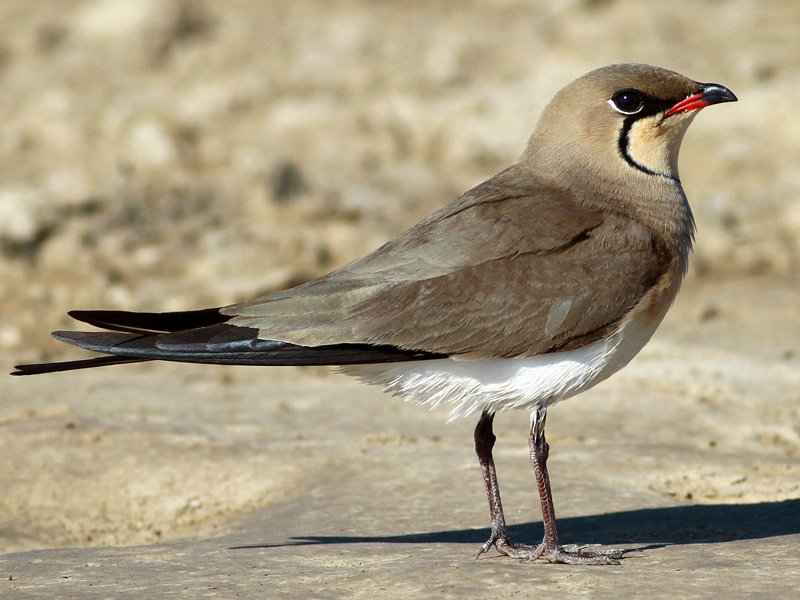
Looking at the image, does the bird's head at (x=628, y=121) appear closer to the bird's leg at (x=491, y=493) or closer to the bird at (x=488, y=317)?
the bird at (x=488, y=317)

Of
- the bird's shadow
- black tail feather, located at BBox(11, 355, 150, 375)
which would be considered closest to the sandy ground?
the bird's shadow

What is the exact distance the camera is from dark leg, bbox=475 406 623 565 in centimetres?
470

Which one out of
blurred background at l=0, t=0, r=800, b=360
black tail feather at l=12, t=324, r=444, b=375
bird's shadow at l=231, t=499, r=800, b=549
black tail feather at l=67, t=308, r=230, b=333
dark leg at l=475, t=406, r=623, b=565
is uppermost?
blurred background at l=0, t=0, r=800, b=360

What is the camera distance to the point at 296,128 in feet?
38.3

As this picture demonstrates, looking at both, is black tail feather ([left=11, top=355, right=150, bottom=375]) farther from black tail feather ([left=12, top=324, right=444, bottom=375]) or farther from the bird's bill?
the bird's bill

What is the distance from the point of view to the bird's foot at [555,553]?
466 centimetres

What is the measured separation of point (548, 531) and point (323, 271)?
18.2ft

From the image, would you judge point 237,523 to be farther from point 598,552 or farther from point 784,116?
point 784,116

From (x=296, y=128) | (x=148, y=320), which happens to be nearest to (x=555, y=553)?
(x=148, y=320)

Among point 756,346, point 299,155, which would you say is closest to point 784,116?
point 756,346

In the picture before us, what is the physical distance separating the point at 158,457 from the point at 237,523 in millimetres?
921

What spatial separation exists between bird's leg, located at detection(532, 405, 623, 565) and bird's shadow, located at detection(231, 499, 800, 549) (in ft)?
1.44

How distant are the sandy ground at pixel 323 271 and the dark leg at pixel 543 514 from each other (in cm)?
23

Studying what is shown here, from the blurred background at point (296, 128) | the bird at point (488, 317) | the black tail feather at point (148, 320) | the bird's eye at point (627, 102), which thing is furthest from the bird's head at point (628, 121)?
the blurred background at point (296, 128)
